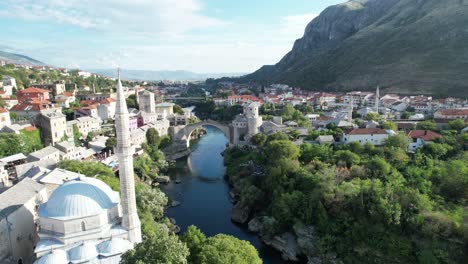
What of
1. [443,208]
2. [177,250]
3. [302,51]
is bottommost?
[443,208]

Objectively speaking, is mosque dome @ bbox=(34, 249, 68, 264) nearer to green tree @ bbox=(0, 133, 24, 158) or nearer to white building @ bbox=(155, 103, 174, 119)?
green tree @ bbox=(0, 133, 24, 158)

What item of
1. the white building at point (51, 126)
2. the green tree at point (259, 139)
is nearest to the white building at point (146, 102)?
the white building at point (51, 126)

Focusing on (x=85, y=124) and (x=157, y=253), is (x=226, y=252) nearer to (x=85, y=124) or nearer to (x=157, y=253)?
(x=157, y=253)

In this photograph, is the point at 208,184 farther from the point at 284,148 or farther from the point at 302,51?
the point at 302,51

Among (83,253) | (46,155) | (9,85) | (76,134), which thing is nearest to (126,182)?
(83,253)

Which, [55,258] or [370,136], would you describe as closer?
[55,258]

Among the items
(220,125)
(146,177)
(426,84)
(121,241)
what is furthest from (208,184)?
(426,84)
